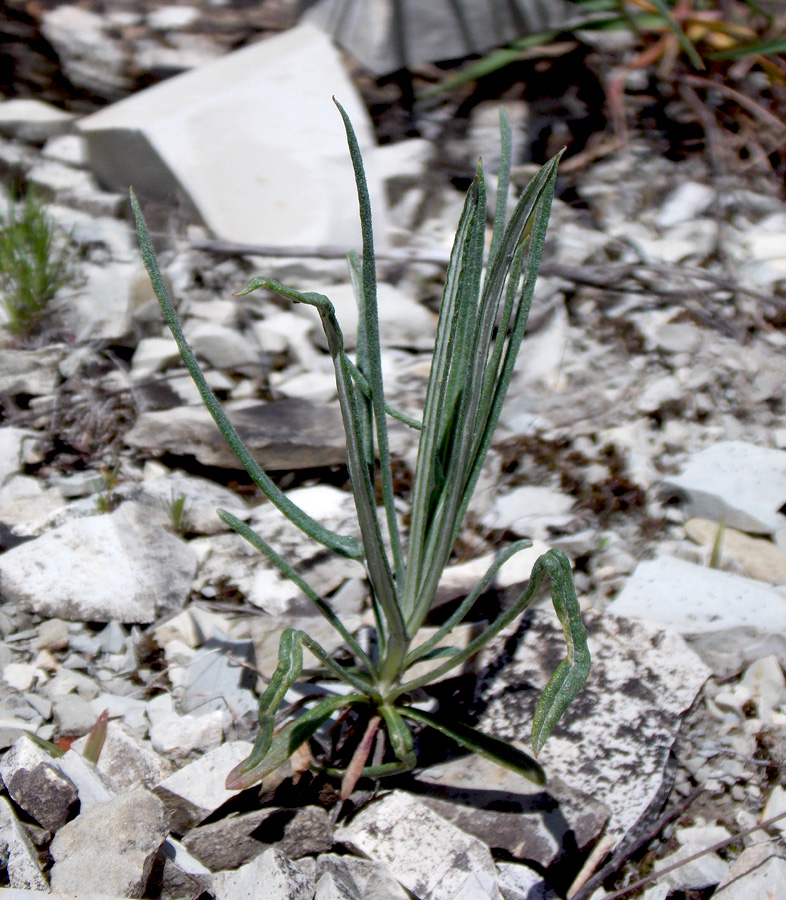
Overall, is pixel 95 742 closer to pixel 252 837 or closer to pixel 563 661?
pixel 252 837

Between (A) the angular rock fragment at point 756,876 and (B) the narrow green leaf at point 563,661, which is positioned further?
(A) the angular rock fragment at point 756,876

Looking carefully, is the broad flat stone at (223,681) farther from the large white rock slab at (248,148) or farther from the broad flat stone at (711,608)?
the large white rock slab at (248,148)

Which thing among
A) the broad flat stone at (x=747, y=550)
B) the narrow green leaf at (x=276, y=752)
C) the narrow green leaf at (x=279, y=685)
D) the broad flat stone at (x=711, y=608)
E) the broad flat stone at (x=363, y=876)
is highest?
the narrow green leaf at (x=279, y=685)

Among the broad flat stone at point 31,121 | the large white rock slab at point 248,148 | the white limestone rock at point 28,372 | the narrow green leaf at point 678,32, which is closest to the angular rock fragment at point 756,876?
the white limestone rock at point 28,372

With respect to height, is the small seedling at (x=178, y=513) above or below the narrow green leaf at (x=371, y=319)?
below

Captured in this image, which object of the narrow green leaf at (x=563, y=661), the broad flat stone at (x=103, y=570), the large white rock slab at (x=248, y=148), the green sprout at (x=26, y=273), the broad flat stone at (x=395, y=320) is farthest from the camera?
the large white rock slab at (x=248, y=148)
